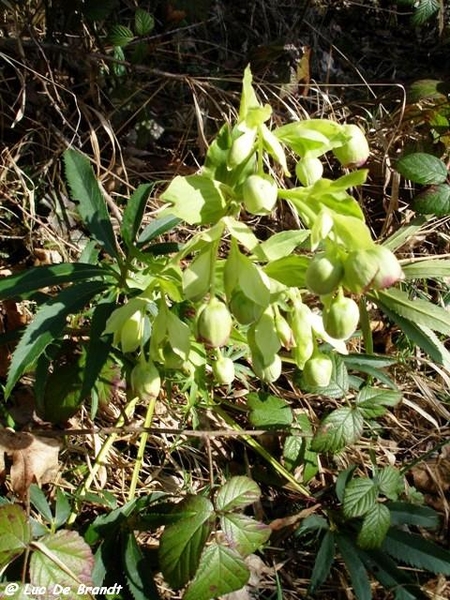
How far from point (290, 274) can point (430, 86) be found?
2.66ft

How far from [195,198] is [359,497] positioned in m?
0.56

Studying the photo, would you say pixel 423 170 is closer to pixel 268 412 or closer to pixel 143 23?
pixel 268 412

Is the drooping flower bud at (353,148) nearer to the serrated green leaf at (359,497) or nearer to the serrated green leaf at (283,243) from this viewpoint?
the serrated green leaf at (283,243)

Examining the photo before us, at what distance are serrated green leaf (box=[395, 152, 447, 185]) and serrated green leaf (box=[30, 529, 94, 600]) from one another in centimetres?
88

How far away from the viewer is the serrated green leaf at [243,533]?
0.94 m

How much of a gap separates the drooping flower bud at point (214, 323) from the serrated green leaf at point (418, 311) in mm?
412

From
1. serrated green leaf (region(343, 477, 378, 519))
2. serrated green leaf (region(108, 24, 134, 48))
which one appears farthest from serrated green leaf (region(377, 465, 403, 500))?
serrated green leaf (region(108, 24, 134, 48))

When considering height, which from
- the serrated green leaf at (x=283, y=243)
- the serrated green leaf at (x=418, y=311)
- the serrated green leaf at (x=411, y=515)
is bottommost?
the serrated green leaf at (x=411, y=515)

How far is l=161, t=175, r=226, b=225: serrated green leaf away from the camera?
2.70 ft

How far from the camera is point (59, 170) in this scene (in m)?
1.53

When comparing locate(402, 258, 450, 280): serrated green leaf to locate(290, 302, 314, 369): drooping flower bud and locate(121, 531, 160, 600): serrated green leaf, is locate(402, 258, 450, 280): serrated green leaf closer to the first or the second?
locate(290, 302, 314, 369): drooping flower bud

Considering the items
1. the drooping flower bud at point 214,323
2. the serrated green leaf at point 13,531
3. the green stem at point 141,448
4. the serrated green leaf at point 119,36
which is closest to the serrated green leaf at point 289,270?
the drooping flower bud at point 214,323

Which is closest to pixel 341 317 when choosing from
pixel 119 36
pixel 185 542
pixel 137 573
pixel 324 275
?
pixel 324 275

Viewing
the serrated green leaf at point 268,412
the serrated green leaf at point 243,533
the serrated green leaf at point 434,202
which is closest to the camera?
the serrated green leaf at point 243,533
